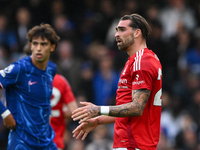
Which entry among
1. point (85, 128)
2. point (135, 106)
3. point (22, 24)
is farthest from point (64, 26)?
point (135, 106)

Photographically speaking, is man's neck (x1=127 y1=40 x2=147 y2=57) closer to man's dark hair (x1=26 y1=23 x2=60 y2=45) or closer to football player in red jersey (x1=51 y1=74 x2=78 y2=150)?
man's dark hair (x1=26 y1=23 x2=60 y2=45)

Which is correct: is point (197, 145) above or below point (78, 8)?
below

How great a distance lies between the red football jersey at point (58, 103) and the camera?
21.2 ft

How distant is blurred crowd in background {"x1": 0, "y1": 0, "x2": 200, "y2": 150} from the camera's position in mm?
8547

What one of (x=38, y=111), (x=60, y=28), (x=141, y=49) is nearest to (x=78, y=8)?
(x=60, y=28)

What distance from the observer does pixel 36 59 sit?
5164 millimetres

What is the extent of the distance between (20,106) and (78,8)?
6.20 metres

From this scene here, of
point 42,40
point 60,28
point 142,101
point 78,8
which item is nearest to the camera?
point 142,101

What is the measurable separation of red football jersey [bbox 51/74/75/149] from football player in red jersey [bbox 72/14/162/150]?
7.86 ft

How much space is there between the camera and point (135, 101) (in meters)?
3.62

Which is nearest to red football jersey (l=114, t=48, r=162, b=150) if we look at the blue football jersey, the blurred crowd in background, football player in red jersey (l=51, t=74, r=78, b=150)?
the blue football jersey

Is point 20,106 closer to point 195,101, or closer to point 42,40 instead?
point 42,40

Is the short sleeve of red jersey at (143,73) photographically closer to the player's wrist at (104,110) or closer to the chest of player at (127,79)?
the chest of player at (127,79)

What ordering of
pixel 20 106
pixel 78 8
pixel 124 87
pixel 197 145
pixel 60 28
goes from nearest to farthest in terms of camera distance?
pixel 124 87
pixel 20 106
pixel 197 145
pixel 60 28
pixel 78 8
